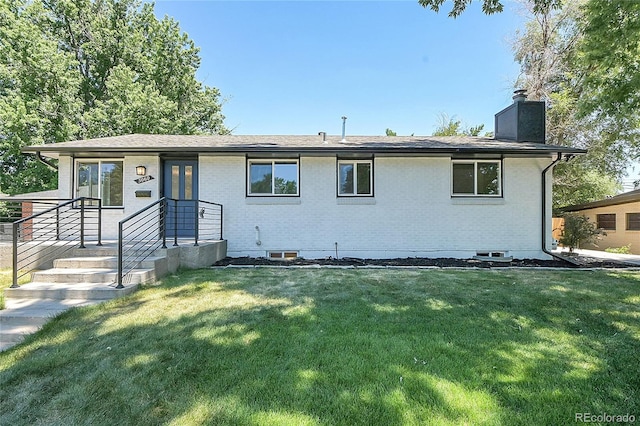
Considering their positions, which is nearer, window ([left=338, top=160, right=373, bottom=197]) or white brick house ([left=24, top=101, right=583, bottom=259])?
white brick house ([left=24, top=101, right=583, bottom=259])

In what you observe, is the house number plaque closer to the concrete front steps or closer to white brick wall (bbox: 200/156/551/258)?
white brick wall (bbox: 200/156/551/258)

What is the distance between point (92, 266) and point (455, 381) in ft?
21.1

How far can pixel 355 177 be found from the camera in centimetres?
909

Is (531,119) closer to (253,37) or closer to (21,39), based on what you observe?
(253,37)

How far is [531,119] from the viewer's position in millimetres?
10312

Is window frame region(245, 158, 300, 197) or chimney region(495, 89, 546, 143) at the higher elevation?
chimney region(495, 89, 546, 143)

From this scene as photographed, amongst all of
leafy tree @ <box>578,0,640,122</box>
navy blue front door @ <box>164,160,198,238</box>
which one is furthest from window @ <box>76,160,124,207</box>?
leafy tree @ <box>578,0,640,122</box>

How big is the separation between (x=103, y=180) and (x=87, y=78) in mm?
16956

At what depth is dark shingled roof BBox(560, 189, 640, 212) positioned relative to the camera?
14.3 meters

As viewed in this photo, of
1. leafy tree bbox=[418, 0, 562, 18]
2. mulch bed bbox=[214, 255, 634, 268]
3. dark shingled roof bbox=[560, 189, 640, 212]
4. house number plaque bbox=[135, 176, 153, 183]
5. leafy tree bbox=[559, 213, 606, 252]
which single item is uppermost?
leafy tree bbox=[418, 0, 562, 18]

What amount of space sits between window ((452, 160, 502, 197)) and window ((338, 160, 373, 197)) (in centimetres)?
251

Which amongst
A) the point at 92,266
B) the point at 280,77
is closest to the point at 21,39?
the point at 280,77

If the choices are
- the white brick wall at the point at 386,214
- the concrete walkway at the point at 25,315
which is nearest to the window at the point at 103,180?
the white brick wall at the point at 386,214

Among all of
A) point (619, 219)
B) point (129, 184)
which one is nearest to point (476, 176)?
point (129, 184)
